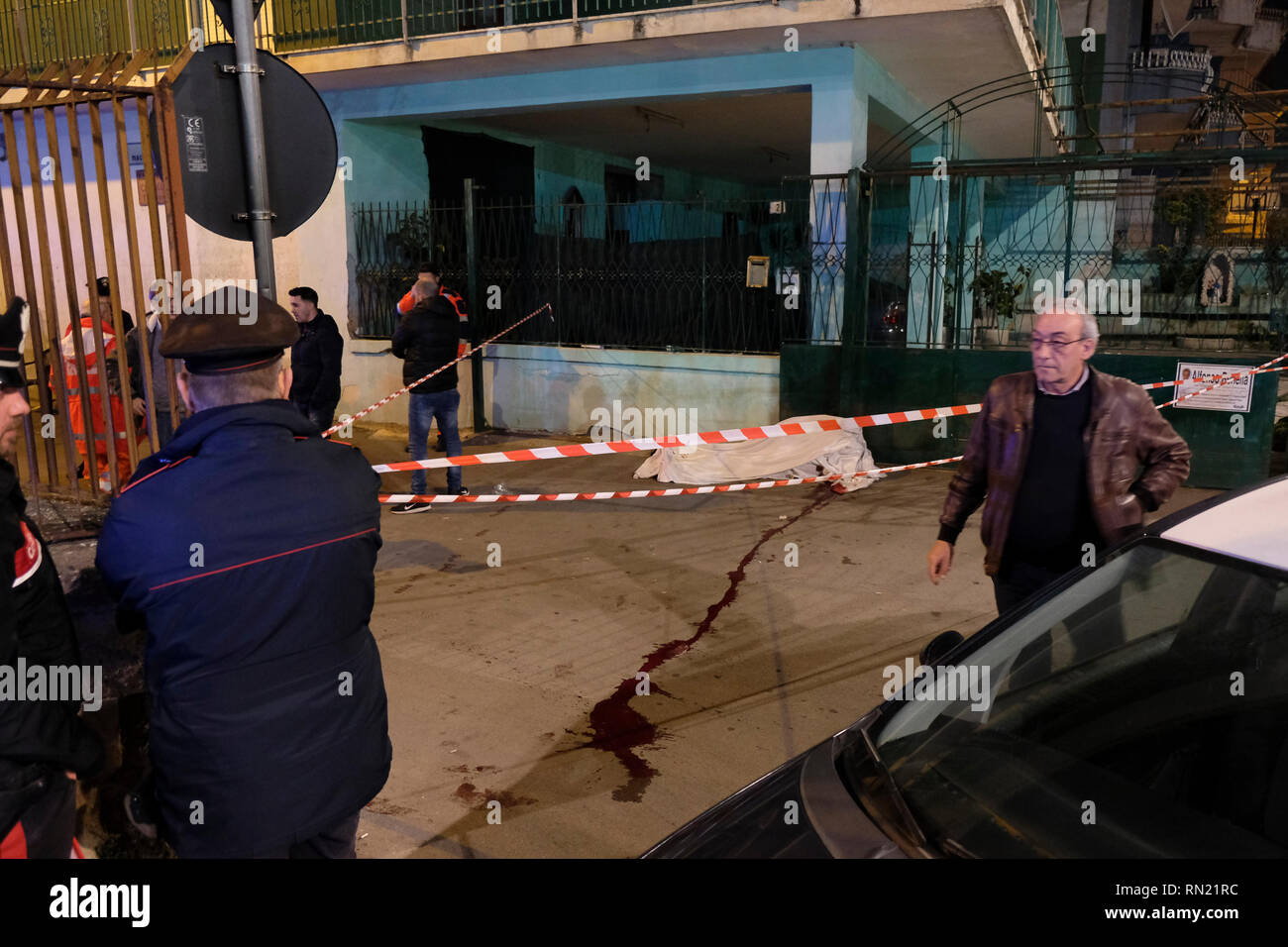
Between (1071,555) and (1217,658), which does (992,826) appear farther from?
(1071,555)

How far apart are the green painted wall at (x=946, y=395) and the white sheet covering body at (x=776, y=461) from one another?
59 centimetres

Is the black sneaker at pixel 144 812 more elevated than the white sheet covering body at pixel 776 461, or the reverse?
the black sneaker at pixel 144 812

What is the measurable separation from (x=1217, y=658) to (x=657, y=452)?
712 centimetres

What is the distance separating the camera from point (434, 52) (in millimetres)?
10359

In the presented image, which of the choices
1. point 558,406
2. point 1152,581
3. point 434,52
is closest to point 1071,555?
point 1152,581

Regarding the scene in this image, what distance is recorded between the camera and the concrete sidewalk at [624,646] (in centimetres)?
374

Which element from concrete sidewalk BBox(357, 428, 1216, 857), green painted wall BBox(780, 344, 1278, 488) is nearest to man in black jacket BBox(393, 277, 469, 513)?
concrete sidewalk BBox(357, 428, 1216, 857)

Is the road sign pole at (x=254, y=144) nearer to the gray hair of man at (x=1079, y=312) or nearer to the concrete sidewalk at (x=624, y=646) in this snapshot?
the concrete sidewalk at (x=624, y=646)

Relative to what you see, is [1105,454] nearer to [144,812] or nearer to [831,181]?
[144,812]

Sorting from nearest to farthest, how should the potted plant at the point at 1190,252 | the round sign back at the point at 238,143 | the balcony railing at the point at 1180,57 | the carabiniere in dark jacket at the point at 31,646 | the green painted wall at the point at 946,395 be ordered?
the carabiniere in dark jacket at the point at 31,646 < the round sign back at the point at 238,143 < the green painted wall at the point at 946,395 < the potted plant at the point at 1190,252 < the balcony railing at the point at 1180,57

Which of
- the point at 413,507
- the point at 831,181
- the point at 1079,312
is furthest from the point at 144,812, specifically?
the point at 831,181

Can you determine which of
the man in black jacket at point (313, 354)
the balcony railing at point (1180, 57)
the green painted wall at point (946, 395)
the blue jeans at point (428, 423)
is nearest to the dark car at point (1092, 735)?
the blue jeans at point (428, 423)

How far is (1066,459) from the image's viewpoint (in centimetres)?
354

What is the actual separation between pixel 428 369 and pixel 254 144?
4742 millimetres
